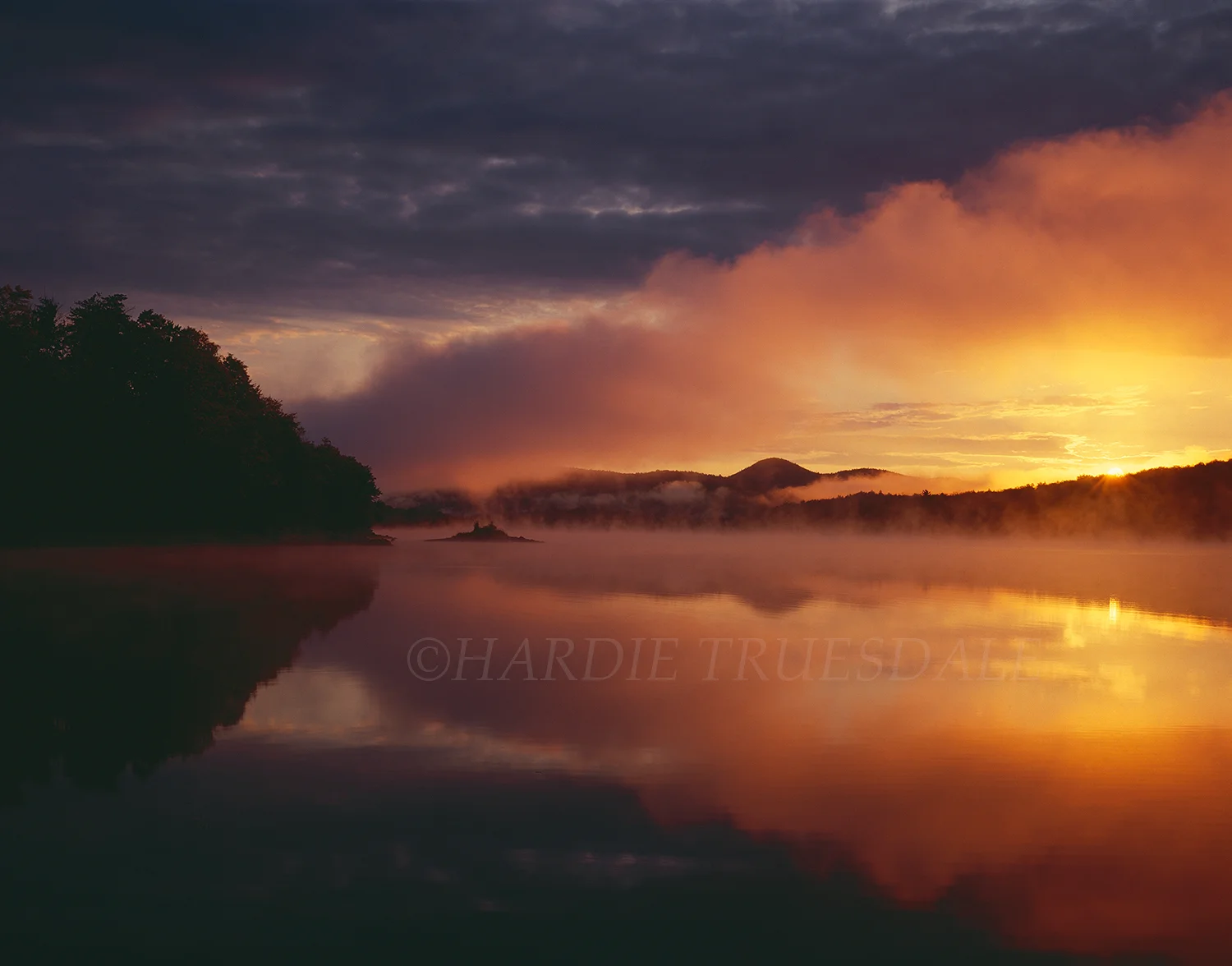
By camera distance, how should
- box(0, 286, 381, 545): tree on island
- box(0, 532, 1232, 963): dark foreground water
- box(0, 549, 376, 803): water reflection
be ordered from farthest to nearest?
box(0, 286, 381, 545): tree on island < box(0, 549, 376, 803): water reflection < box(0, 532, 1232, 963): dark foreground water

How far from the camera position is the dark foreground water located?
382 inches

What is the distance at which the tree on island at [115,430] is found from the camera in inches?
2940

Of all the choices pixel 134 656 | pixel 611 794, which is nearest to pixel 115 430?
pixel 134 656

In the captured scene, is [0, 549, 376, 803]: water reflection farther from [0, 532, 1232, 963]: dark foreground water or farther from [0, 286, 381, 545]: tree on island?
[0, 286, 381, 545]: tree on island

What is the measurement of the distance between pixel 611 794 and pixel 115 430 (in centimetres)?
7515

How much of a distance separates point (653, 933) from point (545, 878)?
1.57m

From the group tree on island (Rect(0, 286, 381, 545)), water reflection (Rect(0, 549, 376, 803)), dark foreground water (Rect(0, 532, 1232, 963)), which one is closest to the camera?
dark foreground water (Rect(0, 532, 1232, 963))

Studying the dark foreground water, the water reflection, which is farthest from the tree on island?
the dark foreground water

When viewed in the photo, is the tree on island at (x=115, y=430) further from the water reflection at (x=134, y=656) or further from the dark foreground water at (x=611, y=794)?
the dark foreground water at (x=611, y=794)

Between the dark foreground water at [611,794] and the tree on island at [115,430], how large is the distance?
163 feet

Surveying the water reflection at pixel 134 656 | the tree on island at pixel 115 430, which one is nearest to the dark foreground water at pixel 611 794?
the water reflection at pixel 134 656

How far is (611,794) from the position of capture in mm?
13828

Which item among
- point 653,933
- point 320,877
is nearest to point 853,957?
point 653,933

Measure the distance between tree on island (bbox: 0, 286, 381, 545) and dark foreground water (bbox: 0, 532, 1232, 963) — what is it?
163ft
